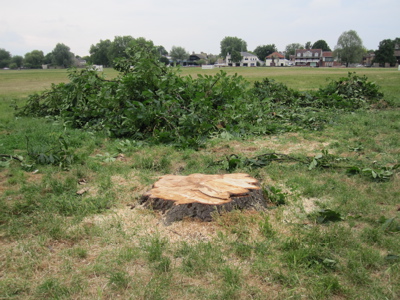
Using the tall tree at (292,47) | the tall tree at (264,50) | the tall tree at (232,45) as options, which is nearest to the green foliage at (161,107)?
the tall tree at (232,45)

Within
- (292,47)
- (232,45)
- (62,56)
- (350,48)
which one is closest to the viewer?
(62,56)

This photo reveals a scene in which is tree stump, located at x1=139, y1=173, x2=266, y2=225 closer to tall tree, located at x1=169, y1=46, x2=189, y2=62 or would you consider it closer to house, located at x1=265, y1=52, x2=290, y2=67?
house, located at x1=265, y1=52, x2=290, y2=67

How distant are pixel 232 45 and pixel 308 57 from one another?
1330 inches

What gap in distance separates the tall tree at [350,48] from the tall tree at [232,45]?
46.5 meters

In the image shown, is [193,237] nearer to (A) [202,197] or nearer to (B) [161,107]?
(A) [202,197]

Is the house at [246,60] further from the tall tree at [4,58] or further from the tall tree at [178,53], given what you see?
the tall tree at [4,58]

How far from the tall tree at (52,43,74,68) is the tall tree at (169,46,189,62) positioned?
42.7 m

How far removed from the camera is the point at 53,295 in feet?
7.19

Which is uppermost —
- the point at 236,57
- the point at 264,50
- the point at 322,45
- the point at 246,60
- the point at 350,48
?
the point at 322,45

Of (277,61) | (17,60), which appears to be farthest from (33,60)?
(277,61)

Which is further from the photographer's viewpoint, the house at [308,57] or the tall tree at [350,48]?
the house at [308,57]

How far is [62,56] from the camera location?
355 feet

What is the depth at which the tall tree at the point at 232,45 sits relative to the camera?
477 feet

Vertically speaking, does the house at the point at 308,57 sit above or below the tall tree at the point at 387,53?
above
